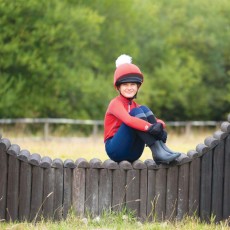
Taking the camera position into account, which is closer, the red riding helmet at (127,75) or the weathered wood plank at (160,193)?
the weathered wood plank at (160,193)

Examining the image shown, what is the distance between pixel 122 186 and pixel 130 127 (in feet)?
1.86

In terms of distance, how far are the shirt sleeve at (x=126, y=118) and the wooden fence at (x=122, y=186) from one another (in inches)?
14.3

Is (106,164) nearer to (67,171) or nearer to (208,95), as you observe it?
(67,171)

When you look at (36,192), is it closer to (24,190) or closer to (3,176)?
(24,190)

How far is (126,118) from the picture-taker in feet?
19.9

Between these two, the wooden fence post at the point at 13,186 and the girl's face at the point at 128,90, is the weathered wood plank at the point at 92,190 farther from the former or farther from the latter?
the girl's face at the point at 128,90

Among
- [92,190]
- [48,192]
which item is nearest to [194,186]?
[92,190]

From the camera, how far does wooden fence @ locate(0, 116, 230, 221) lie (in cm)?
597

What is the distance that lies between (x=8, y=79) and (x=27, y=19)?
2349 mm

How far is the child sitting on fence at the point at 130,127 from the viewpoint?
6004mm

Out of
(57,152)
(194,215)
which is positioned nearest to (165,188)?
(194,215)

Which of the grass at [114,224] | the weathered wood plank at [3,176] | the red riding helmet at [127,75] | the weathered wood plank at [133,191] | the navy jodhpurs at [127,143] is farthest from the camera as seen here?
the red riding helmet at [127,75]

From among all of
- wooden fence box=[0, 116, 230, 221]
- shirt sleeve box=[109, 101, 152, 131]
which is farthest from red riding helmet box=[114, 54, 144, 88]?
wooden fence box=[0, 116, 230, 221]

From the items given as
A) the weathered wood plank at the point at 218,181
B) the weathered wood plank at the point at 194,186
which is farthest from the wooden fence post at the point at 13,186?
the weathered wood plank at the point at 218,181
